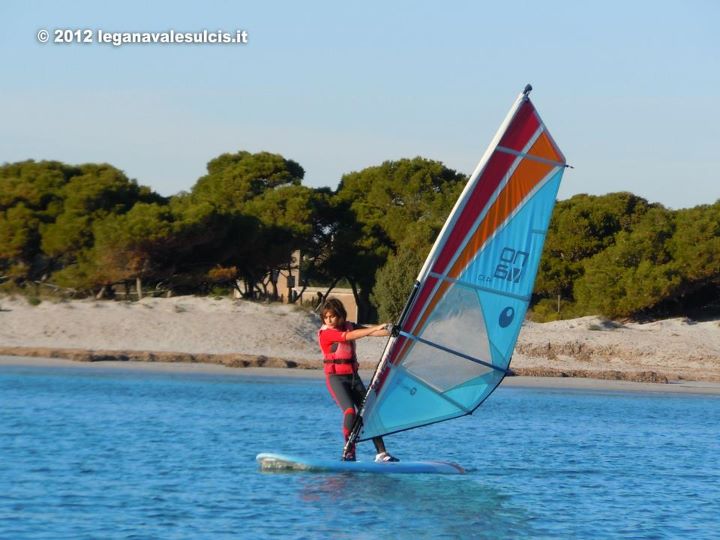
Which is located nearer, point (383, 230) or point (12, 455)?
point (12, 455)

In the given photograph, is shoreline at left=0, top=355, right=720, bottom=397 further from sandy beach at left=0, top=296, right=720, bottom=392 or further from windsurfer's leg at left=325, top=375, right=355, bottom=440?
windsurfer's leg at left=325, top=375, right=355, bottom=440

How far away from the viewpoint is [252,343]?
27.4 metres

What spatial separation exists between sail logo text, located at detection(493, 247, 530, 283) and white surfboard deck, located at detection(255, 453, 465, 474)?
6.58ft

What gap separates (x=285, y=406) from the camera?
19047 millimetres

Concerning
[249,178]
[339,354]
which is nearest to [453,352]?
[339,354]

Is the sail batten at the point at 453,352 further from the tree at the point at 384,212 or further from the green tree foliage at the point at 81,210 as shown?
the tree at the point at 384,212

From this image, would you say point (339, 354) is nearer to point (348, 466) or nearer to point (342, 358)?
point (342, 358)

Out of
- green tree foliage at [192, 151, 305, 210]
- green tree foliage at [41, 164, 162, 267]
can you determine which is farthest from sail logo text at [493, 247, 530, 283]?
green tree foliage at [192, 151, 305, 210]

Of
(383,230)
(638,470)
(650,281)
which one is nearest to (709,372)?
(650,281)

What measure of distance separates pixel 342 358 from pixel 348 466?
1096mm

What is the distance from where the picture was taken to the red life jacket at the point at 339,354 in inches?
422

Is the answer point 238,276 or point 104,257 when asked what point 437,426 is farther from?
point 238,276

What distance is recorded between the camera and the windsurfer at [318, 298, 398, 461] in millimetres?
10656

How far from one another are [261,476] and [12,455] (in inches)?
110
